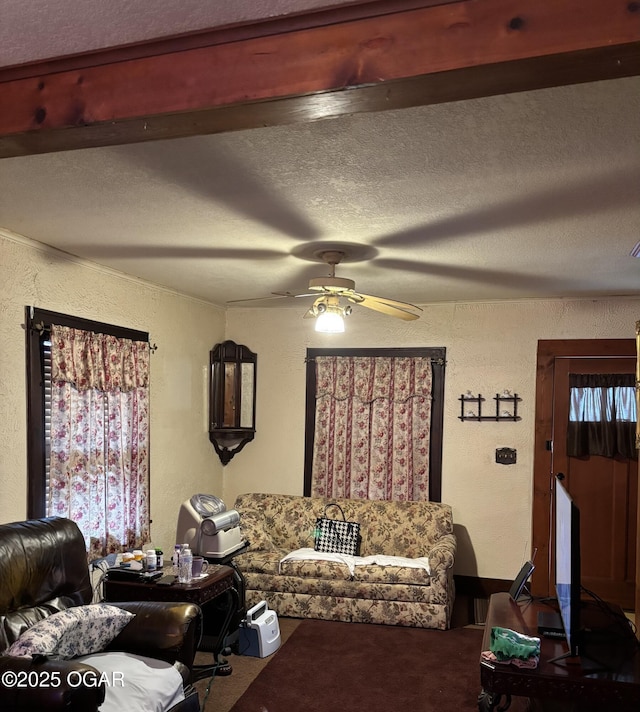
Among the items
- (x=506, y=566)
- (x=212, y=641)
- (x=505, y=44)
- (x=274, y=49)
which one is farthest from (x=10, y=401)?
(x=506, y=566)

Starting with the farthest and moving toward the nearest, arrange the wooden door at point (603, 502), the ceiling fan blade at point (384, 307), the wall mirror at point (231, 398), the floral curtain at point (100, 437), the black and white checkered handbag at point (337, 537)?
1. the wall mirror at point (231, 398)
2. the black and white checkered handbag at point (337, 537)
3. the wooden door at point (603, 502)
4. the floral curtain at point (100, 437)
5. the ceiling fan blade at point (384, 307)

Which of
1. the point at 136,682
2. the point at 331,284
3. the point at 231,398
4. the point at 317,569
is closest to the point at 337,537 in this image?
the point at 317,569

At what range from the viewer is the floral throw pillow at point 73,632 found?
2.48 m

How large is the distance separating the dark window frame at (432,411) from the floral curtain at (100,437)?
5.58 ft

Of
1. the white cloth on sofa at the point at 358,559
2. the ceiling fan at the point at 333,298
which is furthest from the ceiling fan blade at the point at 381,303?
the white cloth on sofa at the point at 358,559

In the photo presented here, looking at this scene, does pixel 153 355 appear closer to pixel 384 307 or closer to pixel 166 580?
pixel 166 580

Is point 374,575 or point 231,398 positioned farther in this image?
point 231,398

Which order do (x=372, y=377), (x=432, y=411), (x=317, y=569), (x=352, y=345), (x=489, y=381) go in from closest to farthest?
(x=317, y=569) < (x=489, y=381) < (x=432, y=411) < (x=372, y=377) < (x=352, y=345)

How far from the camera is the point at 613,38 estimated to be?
47.6 inches

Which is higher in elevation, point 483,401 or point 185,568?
point 483,401

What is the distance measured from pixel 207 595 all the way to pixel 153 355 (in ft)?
6.78

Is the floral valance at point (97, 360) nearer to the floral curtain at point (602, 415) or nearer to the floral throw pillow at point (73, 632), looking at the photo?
the floral throw pillow at point (73, 632)

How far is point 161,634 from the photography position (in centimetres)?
297

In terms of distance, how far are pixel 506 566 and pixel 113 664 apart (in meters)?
3.76
